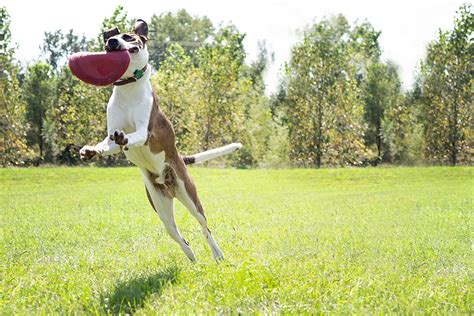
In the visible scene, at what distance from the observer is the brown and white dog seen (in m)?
5.19

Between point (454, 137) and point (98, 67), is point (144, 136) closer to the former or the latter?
point (98, 67)

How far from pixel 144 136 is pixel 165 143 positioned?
579 mm

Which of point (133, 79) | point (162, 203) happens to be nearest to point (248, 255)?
point (162, 203)

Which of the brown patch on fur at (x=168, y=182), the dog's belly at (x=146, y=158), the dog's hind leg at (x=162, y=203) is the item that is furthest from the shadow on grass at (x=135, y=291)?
the dog's belly at (x=146, y=158)

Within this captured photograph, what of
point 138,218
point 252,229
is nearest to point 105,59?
point 252,229

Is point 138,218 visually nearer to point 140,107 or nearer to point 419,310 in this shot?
point 140,107

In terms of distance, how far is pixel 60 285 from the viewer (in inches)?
218

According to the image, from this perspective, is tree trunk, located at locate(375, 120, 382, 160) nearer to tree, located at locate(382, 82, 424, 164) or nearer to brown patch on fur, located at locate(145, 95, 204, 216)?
tree, located at locate(382, 82, 424, 164)

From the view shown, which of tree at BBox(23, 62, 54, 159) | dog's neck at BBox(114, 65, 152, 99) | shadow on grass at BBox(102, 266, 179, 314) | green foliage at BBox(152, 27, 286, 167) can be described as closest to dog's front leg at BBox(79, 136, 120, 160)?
dog's neck at BBox(114, 65, 152, 99)

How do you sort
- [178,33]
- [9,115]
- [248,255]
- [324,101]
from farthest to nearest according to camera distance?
[178,33] → [324,101] → [9,115] → [248,255]

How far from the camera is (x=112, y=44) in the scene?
508cm

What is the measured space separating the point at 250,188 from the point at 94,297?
47.7 ft

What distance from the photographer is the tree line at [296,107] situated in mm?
26781

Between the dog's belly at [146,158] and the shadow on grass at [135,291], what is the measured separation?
1.10 m
